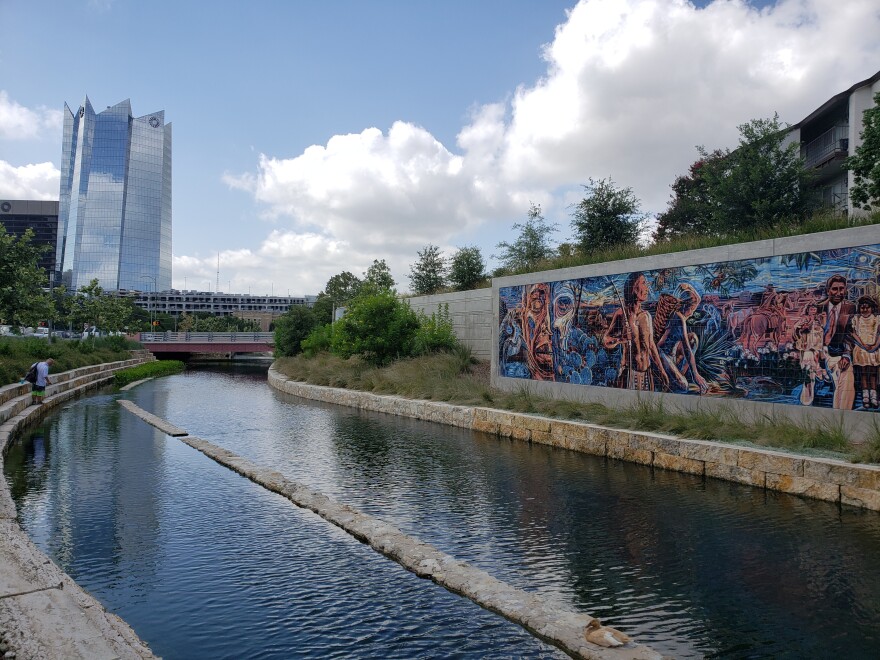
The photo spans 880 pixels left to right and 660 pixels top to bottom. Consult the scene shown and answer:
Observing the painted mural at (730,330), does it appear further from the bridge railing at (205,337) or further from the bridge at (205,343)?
the bridge railing at (205,337)

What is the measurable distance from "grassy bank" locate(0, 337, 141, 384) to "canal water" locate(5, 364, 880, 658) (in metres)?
10.1

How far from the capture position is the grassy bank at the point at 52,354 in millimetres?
20781

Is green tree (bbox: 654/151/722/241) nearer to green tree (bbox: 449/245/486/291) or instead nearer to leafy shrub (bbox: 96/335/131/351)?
green tree (bbox: 449/245/486/291)

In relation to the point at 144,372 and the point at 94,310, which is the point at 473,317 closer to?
the point at 144,372

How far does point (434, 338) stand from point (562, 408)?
9.60 m

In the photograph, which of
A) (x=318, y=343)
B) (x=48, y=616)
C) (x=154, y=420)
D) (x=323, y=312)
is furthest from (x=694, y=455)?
(x=323, y=312)

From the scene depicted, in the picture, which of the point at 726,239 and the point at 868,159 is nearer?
the point at 726,239

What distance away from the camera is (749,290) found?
38.8 ft

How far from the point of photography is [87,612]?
4570 millimetres

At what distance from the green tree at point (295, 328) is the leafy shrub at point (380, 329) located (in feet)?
55.6

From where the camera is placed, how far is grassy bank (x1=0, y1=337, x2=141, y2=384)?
20.8 metres

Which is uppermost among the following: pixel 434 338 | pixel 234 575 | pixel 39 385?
pixel 434 338

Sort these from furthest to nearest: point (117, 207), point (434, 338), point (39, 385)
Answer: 1. point (117, 207)
2. point (434, 338)
3. point (39, 385)

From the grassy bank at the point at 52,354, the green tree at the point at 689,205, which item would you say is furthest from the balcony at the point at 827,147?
the grassy bank at the point at 52,354
